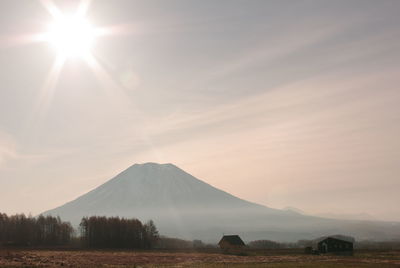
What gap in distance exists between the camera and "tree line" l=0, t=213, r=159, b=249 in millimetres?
124000

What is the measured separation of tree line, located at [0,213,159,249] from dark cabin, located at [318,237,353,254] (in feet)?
180

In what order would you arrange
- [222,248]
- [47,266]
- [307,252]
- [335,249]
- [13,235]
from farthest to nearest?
[13,235]
[222,248]
[335,249]
[307,252]
[47,266]

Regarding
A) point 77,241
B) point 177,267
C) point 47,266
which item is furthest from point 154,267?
point 77,241

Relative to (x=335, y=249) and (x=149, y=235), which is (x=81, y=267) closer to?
(x=335, y=249)

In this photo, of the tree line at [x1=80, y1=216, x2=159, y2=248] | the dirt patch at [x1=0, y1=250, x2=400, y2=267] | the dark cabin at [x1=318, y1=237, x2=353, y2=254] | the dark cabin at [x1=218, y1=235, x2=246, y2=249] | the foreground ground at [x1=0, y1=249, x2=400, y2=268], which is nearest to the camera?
the dirt patch at [x1=0, y1=250, x2=400, y2=267]

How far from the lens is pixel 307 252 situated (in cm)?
9075

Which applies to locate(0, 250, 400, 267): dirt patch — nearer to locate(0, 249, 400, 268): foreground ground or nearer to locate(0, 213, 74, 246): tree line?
locate(0, 249, 400, 268): foreground ground

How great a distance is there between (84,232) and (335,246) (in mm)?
74736

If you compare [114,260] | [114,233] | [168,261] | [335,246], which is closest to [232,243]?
[335,246]

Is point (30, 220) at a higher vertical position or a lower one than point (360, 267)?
higher

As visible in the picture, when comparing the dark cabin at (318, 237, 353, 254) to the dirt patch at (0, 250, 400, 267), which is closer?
the dirt patch at (0, 250, 400, 267)

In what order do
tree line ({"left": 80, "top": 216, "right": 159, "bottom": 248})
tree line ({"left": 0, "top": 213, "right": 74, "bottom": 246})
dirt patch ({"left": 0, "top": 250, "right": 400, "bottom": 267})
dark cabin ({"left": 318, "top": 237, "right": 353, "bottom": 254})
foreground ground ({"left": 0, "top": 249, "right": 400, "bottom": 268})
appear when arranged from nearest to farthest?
dirt patch ({"left": 0, "top": 250, "right": 400, "bottom": 267}) → foreground ground ({"left": 0, "top": 249, "right": 400, "bottom": 268}) → dark cabin ({"left": 318, "top": 237, "right": 353, "bottom": 254}) → tree line ({"left": 0, "top": 213, "right": 74, "bottom": 246}) → tree line ({"left": 80, "top": 216, "right": 159, "bottom": 248})

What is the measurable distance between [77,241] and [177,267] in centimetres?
9142

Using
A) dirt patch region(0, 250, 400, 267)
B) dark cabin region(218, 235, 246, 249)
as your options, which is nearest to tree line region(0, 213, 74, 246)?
dark cabin region(218, 235, 246, 249)
